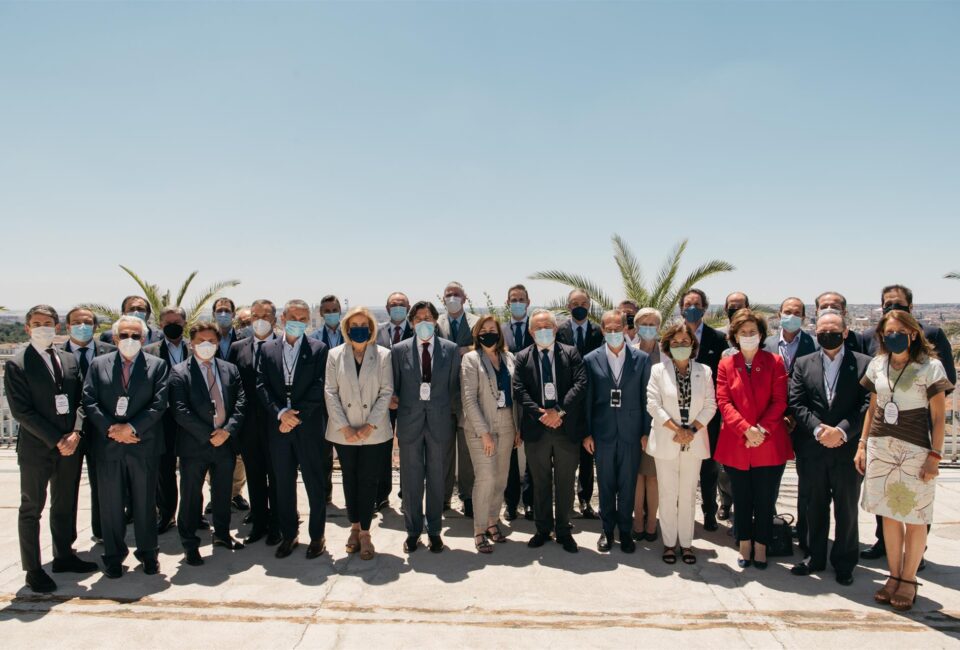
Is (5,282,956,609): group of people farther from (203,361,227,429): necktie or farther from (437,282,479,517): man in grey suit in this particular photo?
(437,282,479,517): man in grey suit

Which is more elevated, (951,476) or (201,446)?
(201,446)

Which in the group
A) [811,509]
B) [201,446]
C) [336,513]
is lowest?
[336,513]

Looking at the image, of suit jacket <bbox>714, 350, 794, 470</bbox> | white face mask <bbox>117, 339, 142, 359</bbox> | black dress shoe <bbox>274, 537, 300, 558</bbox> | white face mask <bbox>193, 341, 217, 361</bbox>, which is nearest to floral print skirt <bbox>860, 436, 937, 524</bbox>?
suit jacket <bbox>714, 350, 794, 470</bbox>

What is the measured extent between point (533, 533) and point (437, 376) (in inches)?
76.0

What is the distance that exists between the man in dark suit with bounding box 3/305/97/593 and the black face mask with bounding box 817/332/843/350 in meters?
6.16

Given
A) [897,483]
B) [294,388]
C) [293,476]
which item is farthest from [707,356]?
[293,476]

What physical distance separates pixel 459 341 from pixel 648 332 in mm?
2127

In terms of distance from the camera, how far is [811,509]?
4.98m

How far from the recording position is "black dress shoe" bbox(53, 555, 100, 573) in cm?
500

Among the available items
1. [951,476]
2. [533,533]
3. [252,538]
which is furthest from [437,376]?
[951,476]

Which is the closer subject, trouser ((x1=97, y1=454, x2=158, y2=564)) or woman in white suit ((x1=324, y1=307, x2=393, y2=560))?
trouser ((x1=97, y1=454, x2=158, y2=564))

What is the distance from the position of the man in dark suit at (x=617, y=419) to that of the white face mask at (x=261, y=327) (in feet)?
10.9

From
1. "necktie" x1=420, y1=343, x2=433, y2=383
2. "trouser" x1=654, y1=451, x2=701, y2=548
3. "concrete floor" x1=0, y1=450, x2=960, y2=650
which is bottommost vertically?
"concrete floor" x1=0, y1=450, x2=960, y2=650

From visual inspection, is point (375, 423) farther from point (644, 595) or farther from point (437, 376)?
point (644, 595)
